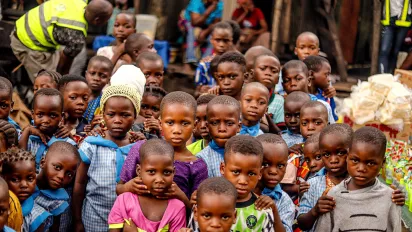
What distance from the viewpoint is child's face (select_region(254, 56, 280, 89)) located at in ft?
21.7

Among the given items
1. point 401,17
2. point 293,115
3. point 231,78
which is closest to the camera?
point 293,115

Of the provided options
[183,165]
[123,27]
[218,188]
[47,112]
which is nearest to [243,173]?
[218,188]

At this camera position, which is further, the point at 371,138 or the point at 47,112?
the point at 47,112

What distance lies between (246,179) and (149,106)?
1.84 meters

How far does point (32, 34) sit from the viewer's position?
8031mm

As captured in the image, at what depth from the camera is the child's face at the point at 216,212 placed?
3990 millimetres

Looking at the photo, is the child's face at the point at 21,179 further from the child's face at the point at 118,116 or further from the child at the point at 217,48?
the child at the point at 217,48

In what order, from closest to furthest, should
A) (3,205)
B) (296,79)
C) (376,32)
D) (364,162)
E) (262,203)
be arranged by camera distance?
(3,205), (262,203), (364,162), (296,79), (376,32)

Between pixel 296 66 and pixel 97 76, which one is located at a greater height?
pixel 296 66

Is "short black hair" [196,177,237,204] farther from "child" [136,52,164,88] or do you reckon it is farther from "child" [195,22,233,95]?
"child" [195,22,233,95]

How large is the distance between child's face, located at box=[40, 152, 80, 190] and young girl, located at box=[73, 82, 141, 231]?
0.62 ft

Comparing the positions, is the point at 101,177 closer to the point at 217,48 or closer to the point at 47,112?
the point at 47,112

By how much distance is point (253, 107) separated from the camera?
5.68 m

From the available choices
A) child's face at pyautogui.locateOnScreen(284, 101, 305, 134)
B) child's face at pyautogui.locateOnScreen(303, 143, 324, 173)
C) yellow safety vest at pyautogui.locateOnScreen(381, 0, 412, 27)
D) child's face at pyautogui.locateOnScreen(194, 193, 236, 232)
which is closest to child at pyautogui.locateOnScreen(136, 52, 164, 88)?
child's face at pyautogui.locateOnScreen(284, 101, 305, 134)
